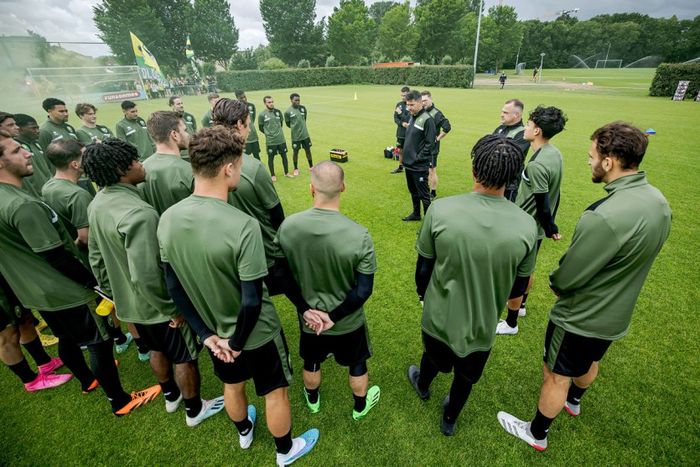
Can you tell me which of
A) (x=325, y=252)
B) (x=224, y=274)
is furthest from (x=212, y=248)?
(x=325, y=252)

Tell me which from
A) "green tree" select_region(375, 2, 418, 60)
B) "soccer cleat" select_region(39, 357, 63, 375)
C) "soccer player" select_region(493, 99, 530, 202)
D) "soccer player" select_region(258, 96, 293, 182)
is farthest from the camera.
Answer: "green tree" select_region(375, 2, 418, 60)

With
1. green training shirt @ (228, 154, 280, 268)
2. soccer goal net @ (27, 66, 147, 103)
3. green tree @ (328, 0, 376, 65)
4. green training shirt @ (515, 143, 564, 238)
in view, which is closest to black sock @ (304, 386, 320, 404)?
green training shirt @ (228, 154, 280, 268)

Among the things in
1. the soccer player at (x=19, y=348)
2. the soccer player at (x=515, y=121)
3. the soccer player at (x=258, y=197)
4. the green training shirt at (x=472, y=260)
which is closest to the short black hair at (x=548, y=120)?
the soccer player at (x=515, y=121)

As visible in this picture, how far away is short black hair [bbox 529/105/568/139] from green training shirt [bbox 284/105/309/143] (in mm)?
7122

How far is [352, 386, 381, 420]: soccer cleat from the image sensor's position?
305 centimetres

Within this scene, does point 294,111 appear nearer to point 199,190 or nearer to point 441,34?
point 199,190

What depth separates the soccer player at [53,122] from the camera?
6223 mm

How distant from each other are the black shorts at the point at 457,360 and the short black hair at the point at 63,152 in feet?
12.8

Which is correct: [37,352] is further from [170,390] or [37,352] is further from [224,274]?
[224,274]

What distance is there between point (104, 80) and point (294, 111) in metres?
37.1

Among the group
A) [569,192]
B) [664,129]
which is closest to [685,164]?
[569,192]

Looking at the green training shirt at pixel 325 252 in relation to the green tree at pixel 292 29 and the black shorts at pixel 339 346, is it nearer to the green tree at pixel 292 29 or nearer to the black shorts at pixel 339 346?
the black shorts at pixel 339 346

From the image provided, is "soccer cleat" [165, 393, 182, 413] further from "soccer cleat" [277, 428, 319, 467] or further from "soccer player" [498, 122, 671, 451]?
"soccer player" [498, 122, 671, 451]

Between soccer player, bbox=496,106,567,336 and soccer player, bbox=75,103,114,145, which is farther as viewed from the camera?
soccer player, bbox=75,103,114,145
